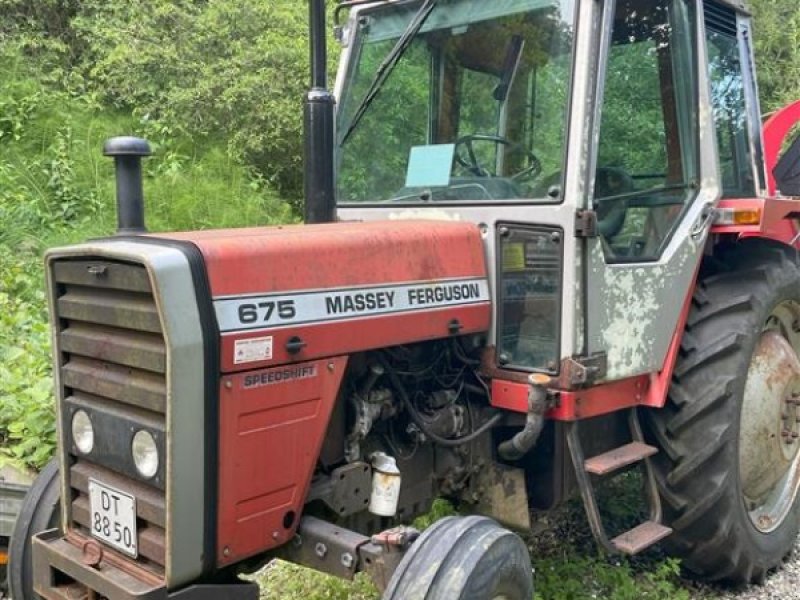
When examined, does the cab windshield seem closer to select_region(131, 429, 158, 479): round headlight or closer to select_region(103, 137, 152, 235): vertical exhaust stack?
select_region(103, 137, 152, 235): vertical exhaust stack

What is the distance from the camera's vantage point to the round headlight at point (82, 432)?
2.54 metres

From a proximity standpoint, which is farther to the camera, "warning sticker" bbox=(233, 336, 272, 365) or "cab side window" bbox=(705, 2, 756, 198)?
"cab side window" bbox=(705, 2, 756, 198)

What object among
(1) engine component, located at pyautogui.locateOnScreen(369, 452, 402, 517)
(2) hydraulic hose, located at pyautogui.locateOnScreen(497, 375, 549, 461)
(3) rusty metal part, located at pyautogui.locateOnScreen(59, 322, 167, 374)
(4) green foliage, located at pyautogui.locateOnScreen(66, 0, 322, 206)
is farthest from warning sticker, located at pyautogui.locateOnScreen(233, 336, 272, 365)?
(4) green foliage, located at pyautogui.locateOnScreen(66, 0, 322, 206)

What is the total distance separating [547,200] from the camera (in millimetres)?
2939

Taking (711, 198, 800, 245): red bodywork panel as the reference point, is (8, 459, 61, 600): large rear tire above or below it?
below

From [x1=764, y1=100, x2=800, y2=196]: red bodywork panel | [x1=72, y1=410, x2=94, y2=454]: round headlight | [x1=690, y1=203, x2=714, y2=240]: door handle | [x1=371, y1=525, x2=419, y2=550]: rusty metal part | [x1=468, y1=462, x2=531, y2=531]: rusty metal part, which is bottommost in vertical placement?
[x1=468, y1=462, x2=531, y2=531]: rusty metal part

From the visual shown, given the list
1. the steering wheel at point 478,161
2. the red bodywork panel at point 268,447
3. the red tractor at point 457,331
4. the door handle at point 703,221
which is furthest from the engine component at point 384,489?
the door handle at point 703,221

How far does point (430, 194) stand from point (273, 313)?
1097 millimetres

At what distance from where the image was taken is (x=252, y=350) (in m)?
2.36

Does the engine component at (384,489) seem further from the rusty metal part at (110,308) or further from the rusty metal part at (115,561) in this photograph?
the rusty metal part at (110,308)

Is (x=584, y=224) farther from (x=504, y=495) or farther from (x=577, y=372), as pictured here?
(x=504, y=495)

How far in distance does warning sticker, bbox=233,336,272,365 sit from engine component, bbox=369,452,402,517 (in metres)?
0.68

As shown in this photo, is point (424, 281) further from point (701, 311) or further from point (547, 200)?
point (701, 311)

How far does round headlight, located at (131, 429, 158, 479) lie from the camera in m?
2.29
